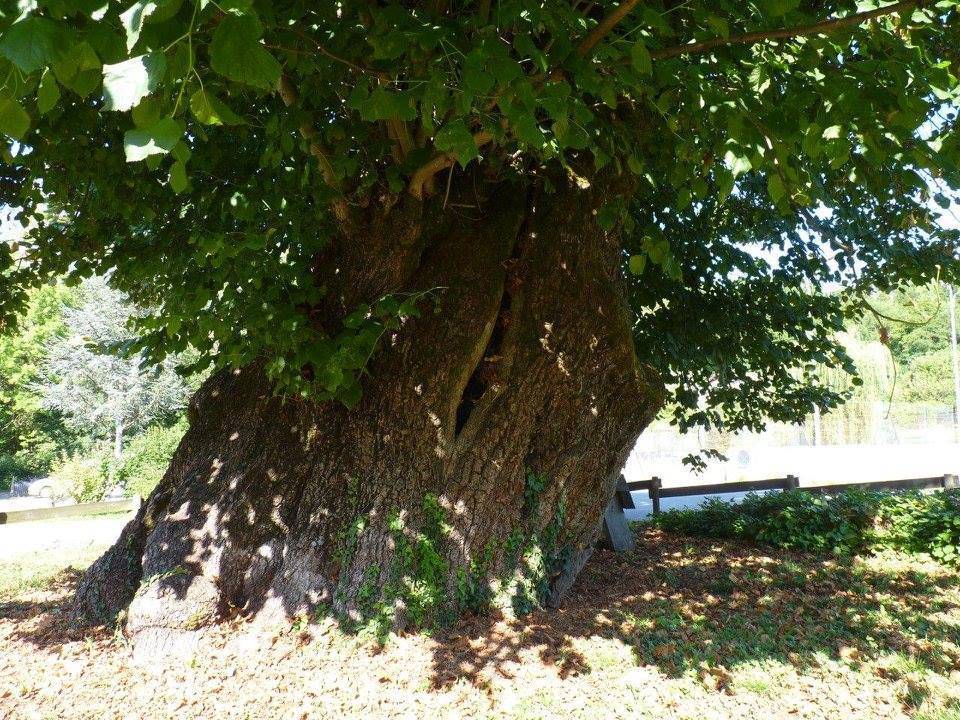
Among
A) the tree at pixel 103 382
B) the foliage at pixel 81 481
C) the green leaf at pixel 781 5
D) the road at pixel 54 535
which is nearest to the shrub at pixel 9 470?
the tree at pixel 103 382

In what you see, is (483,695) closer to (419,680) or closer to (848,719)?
(419,680)

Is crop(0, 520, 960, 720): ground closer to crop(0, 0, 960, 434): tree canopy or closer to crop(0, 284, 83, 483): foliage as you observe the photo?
crop(0, 0, 960, 434): tree canopy

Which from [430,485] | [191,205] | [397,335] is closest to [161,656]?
[430,485]

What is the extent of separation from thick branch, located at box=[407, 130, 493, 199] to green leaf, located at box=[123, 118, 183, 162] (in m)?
3.37

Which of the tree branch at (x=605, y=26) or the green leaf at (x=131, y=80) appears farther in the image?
the tree branch at (x=605, y=26)

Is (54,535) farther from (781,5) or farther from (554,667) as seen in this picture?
(781,5)

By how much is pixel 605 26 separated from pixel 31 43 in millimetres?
2811

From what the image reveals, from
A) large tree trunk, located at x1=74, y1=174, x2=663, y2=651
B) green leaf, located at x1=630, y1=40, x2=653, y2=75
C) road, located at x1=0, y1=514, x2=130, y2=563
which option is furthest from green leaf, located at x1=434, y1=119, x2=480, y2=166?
Result: road, located at x1=0, y1=514, x2=130, y2=563

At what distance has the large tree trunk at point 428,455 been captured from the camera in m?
5.23

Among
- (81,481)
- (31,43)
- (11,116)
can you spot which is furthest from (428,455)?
(81,481)

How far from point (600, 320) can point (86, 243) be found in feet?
17.9

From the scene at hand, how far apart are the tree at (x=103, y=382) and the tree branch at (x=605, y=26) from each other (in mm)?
26860

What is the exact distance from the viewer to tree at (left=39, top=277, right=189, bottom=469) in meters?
28.3

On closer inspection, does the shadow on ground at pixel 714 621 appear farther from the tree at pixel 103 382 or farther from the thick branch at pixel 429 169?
the tree at pixel 103 382
